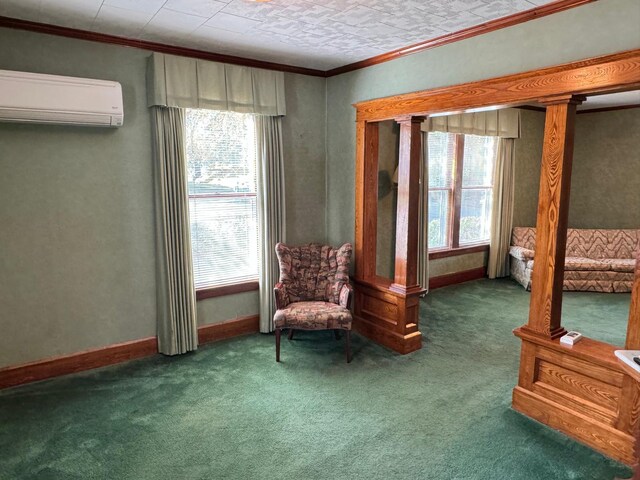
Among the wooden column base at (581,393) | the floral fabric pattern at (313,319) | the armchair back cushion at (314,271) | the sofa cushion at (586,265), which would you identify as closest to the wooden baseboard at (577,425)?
the wooden column base at (581,393)

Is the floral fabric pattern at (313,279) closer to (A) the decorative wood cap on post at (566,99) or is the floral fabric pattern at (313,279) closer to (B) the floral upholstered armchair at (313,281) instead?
(B) the floral upholstered armchair at (313,281)

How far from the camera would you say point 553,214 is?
8.59 ft

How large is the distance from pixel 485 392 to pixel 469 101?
2100 mm

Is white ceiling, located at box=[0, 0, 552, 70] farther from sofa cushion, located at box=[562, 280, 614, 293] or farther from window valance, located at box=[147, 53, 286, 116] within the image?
sofa cushion, located at box=[562, 280, 614, 293]

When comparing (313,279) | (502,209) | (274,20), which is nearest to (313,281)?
(313,279)

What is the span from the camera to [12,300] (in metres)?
3.14

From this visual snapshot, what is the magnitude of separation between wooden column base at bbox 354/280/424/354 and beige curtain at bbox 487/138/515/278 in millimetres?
2893

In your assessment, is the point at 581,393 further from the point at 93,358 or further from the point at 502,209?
the point at 502,209

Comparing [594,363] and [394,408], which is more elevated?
[594,363]

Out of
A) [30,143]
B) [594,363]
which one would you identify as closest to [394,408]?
[594,363]

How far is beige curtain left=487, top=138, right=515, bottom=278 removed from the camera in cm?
611

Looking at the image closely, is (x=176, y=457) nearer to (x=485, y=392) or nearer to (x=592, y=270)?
(x=485, y=392)

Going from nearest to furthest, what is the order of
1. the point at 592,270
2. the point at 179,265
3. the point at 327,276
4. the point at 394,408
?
the point at 394,408 → the point at 179,265 → the point at 327,276 → the point at 592,270

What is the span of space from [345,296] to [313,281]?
426 mm
